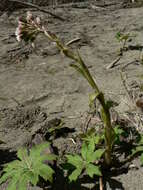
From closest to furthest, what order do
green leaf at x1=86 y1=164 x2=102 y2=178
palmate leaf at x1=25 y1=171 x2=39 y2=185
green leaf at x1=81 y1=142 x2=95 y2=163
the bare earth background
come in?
palmate leaf at x1=25 y1=171 x2=39 y2=185 → green leaf at x1=86 y1=164 x2=102 y2=178 → green leaf at x1=81 y1=142 x2=95 y2=163 → the bare earth background

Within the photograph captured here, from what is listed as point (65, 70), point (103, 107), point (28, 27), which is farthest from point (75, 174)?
point (65, 70)

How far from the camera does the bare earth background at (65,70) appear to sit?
9.27 feet

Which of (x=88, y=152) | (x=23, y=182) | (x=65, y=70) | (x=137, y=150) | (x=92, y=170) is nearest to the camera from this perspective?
(x=23, y=182)

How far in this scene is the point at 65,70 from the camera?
12.0 feet

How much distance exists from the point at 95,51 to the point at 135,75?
85cm

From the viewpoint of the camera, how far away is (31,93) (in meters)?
3.26

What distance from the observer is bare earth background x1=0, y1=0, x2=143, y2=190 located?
2.83 metres

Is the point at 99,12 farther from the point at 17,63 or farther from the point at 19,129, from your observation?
the point at 19,129

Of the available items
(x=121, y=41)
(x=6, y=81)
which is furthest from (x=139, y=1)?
(x=6, y=81)

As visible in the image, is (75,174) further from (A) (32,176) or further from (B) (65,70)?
(B) (65,70)

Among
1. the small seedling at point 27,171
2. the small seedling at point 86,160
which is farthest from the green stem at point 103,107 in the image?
the small seedling at point 27,171

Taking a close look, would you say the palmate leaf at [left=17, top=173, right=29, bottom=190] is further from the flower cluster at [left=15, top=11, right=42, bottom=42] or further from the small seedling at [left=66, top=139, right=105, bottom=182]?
the flower cluster at [left=15, top=11, right=42, bottom=42]

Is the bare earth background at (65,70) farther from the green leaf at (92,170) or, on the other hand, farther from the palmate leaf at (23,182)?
the palmate leaf at (23,182)

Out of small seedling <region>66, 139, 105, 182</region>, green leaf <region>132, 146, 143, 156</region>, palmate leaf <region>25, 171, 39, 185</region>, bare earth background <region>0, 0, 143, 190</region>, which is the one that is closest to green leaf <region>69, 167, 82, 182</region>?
small seedling <region>66, 139, 105, 182</region>
